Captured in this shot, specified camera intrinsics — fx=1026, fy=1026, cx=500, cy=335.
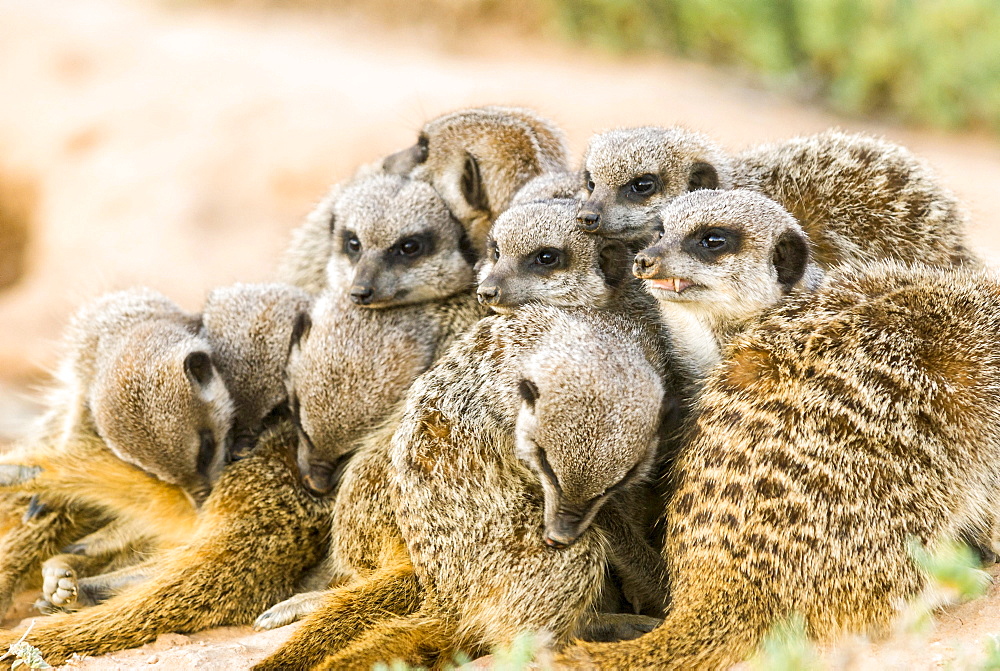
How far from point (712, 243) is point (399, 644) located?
148 cm

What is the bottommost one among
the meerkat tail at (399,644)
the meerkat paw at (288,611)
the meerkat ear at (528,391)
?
the meerkat paw at (288,611)

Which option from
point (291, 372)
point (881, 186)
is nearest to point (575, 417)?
point (291, 372)

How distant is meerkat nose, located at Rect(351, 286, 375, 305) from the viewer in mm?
3445

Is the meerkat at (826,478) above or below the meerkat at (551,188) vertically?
below

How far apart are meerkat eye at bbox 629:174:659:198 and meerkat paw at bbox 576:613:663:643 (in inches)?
53.8

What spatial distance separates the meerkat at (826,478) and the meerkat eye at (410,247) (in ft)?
4.16

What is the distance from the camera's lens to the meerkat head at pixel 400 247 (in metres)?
3.59

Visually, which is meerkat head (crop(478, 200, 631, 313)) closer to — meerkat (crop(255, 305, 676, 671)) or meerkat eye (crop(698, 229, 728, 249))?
meerkat (crop(255, 305, 676, 671))

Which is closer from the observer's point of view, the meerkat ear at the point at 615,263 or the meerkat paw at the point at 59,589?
the meerkat ear at the point at 615,263

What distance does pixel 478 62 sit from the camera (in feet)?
35.3

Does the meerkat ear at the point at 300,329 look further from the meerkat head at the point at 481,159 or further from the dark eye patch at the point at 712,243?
the dark eye patch at the point at 712,243

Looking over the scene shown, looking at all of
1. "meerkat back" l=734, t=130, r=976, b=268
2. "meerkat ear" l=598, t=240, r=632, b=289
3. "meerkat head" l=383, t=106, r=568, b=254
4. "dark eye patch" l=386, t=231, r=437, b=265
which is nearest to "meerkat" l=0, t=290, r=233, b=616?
"dark eye patch" l=386, t=231, r=437, b=265

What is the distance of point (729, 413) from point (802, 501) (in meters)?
0.32

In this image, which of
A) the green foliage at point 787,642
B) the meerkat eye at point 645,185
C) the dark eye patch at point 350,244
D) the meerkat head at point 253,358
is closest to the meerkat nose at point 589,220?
the meerkat eye at point 645,185
